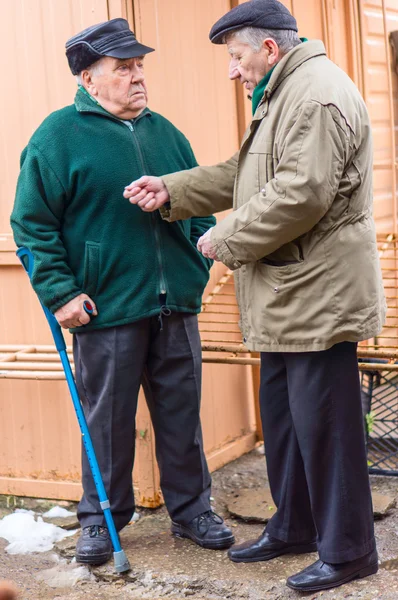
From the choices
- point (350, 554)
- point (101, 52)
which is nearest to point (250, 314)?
point (350, 554)

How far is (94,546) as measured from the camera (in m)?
3.57

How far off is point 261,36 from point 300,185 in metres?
0.58

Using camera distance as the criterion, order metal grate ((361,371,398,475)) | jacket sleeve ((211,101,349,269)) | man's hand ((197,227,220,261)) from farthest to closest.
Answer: metal grate ((361,371,398,475)) < man's hand ((197,227,220,261)) < jacket sleeve ((211,101,349,269))

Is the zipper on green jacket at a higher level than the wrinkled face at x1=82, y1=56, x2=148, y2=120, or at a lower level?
lower

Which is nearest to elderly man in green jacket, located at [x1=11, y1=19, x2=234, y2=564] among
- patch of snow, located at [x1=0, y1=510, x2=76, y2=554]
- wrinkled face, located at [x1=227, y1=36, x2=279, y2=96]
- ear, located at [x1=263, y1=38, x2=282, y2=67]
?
patch of snow, located at [x1=0, y1=510, x2=76, y2=554]

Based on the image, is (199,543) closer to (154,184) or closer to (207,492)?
(207,492)

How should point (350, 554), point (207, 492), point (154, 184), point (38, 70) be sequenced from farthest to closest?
point (38, 70) → point (207, 492) → point (154, 184) → point (350, 554)

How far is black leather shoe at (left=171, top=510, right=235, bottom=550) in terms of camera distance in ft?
12.1

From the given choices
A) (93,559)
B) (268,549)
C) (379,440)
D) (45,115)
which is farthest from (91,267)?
(379,440)

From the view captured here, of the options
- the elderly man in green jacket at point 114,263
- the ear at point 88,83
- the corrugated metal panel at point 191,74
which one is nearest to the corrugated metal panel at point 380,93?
the corrugated metal panel at point 191,74

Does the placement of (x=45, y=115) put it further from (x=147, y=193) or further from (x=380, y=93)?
(x=380, y=93)

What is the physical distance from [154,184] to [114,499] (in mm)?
1299

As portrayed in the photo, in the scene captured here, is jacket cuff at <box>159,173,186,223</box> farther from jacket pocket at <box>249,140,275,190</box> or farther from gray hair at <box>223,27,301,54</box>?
gray hair at <box>223,27,301,54</box>

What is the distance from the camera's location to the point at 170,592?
337 cm
